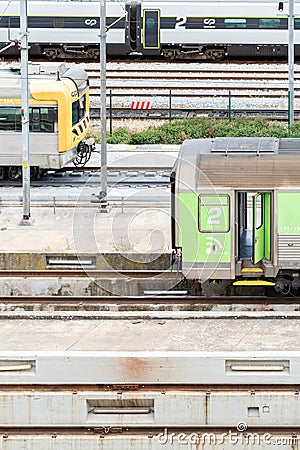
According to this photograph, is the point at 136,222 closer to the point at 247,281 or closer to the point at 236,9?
the point at 247,281

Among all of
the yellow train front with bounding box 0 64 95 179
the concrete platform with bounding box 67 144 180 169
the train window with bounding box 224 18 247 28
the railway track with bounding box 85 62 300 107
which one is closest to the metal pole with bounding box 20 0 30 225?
the yellow train front with bounding box 0 64 95 179

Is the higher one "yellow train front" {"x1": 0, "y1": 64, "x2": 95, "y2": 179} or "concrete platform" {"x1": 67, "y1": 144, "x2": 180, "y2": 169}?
"yellow train front" {"x1": 0, "y1": 64, "x2": 95, "y2": 179}

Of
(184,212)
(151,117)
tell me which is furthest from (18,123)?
(184,212)

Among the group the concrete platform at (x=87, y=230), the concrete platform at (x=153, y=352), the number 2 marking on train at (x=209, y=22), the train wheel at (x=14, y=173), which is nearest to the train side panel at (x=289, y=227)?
the concrete platform at (x=153, y=352)

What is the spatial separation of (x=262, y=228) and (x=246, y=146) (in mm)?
1345

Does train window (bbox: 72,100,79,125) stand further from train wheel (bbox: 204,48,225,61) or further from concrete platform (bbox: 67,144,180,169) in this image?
train wheel (bbox: 204,48,225,61)

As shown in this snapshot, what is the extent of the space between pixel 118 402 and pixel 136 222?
9085 mm

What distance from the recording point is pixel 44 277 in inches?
766

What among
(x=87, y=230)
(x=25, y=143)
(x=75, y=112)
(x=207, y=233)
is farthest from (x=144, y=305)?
(x=75, y=112)

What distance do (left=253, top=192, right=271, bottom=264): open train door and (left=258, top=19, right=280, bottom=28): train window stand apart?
878 inches

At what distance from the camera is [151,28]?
39062 mm

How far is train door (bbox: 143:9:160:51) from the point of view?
38938mm

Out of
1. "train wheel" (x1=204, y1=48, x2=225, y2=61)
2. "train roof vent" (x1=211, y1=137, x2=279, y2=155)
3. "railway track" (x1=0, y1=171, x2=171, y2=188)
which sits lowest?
"railway track" (x1=0, y1=171, x2=171, y2=188)

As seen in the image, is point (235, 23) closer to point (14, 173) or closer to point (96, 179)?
point (96, 179)
